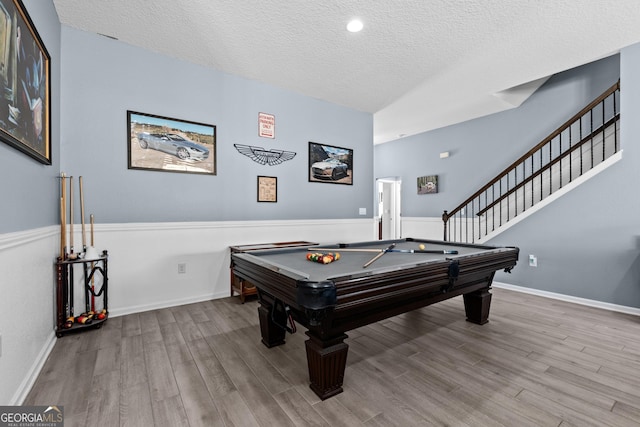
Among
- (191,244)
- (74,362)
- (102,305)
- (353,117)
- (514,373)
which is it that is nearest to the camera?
(514,373)

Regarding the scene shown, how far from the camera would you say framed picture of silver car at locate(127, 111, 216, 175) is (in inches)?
120

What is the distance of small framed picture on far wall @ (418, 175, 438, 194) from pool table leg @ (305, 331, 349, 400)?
5.23 meters

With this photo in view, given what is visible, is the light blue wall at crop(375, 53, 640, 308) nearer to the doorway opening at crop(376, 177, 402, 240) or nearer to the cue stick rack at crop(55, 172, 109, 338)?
the doorway opening at crop(376, 177, 402, 240)

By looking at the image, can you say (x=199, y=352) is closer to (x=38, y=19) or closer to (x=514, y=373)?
(x=514, y=373)

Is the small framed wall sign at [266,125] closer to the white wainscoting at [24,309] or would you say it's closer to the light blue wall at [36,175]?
the light blue wall at [36,175]

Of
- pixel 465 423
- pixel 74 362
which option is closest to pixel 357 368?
pixel 465 423

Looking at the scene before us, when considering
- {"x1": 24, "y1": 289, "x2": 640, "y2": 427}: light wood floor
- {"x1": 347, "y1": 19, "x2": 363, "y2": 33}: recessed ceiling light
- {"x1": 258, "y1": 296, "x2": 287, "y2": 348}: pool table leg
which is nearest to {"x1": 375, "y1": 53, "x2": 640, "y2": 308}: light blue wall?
{"x1": 24, "y1": 289, "x2": 640, "y2": 427}: light wood floor

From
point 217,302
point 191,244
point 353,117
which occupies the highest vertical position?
point 353,117

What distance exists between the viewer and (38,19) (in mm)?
2023

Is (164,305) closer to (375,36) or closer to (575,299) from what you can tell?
(375,36)

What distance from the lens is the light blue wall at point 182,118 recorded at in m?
2.80

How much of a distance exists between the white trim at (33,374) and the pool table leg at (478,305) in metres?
3.35

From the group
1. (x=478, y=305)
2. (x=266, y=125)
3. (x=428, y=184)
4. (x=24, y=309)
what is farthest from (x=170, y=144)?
(x=428, y=184)

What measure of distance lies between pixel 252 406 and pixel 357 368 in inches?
29.3
